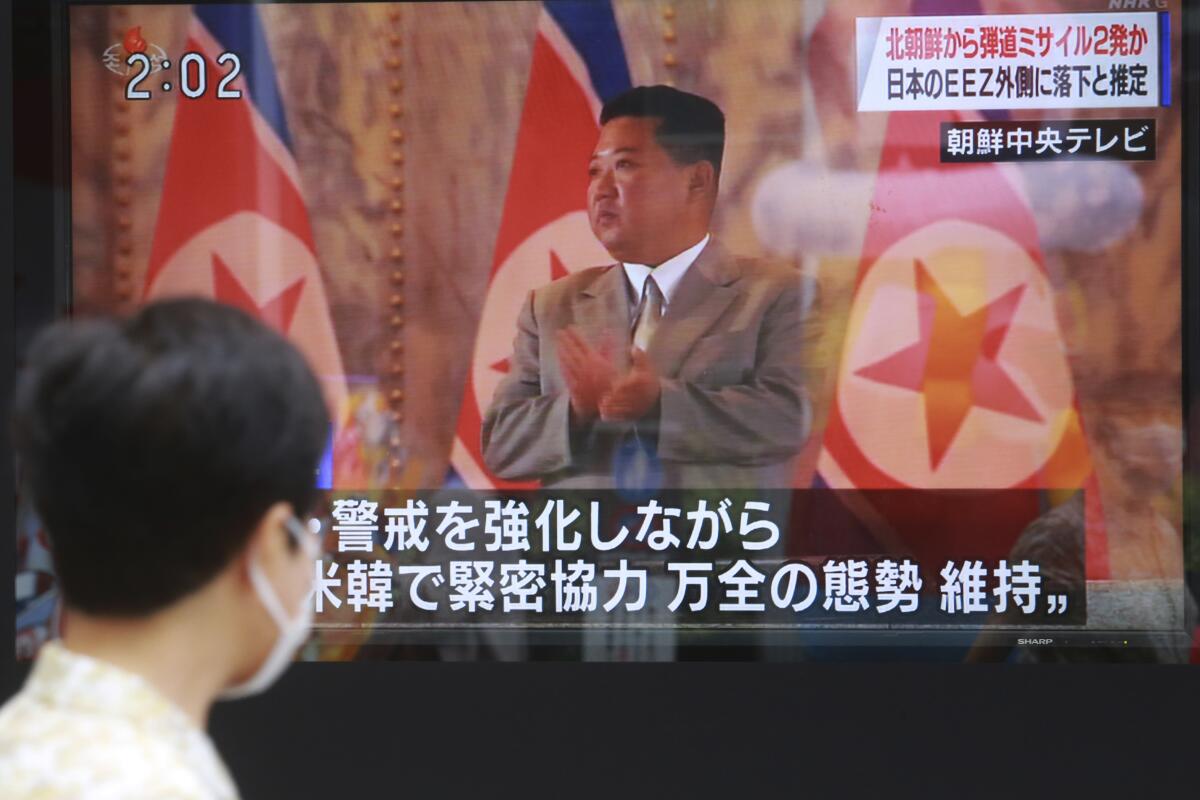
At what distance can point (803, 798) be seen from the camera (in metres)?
3.29

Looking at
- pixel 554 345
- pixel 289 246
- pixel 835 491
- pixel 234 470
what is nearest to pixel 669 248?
pixel 554 345

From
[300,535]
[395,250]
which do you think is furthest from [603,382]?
[300,535]

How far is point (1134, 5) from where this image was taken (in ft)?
10.3

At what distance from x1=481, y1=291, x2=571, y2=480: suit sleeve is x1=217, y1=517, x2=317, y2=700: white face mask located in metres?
1.99

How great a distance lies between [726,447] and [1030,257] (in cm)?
77

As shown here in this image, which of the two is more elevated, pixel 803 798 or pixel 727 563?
pixel 727 563

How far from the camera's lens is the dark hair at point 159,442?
106cm

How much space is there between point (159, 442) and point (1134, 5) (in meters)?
2.70

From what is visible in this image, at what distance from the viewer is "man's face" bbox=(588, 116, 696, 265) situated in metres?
3.20

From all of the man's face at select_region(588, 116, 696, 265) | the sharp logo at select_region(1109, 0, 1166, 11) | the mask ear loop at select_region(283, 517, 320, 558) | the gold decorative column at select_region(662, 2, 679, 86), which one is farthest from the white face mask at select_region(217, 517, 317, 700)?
the sharp logo at select_region(1109, 0, 1166, 11)

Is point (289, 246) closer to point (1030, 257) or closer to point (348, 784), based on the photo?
point (348, 784)

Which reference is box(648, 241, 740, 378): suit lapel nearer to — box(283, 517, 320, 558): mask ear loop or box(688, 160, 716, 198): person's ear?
box(688, 160, 716, 198): person's ear

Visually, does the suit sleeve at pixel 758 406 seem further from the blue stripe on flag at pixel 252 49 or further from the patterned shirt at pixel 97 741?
the patterned shirt at pixel 97 741

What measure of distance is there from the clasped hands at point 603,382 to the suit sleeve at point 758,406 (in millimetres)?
47
